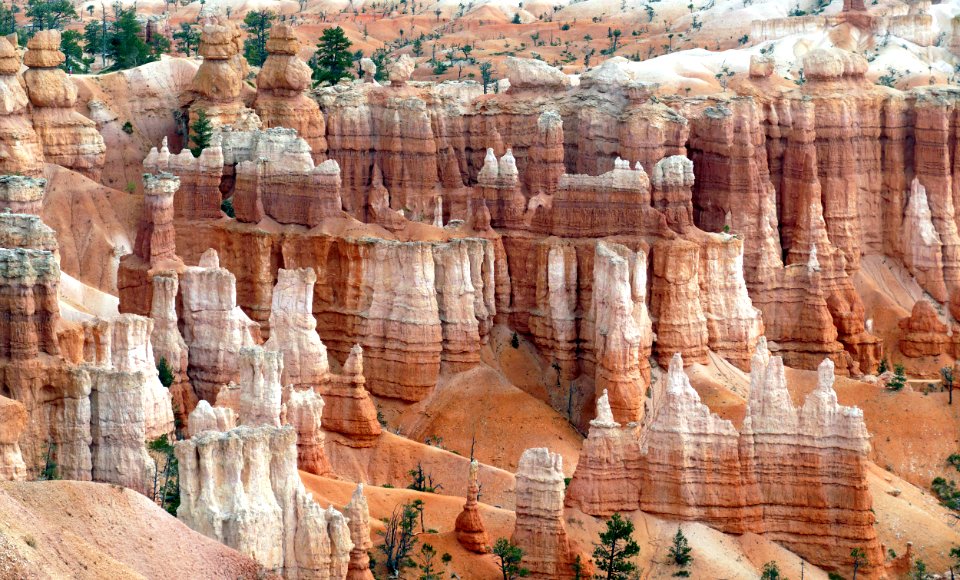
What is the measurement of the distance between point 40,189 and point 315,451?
1278 centimetres

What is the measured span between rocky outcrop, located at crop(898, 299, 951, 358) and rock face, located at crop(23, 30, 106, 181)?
34.9 meters

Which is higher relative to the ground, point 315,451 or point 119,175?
point 119,175

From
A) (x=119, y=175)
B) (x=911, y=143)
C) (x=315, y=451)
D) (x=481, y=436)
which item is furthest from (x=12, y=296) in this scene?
(x=911, y=143)

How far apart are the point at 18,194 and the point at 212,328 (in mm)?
8530

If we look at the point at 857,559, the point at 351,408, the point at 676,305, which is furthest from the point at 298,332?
the point at 857,559

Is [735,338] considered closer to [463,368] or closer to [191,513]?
[463,368]

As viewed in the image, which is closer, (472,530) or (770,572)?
(472,530)

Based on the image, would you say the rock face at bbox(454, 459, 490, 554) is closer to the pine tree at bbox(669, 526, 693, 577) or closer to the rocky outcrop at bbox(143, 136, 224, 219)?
the pine tree at bbox(669, 526, 693, 577)

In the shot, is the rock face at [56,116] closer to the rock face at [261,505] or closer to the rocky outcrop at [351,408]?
the rocky outcrop at [351,408]

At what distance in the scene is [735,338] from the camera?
10825 centimetres

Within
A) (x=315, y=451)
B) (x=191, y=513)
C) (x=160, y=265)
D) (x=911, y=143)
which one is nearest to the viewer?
(x=191, y=513)

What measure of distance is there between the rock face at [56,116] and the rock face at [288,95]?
695 centimetres

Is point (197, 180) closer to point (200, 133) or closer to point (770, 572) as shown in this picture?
point (200, 133)

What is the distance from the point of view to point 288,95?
114m
